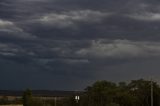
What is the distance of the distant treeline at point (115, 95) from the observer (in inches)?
4313

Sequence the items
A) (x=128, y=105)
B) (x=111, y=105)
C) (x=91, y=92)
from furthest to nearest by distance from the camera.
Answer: (x=91, y=92) < (x=128, y=105) < (x=111, y=105)

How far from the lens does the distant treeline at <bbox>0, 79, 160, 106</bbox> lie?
359 ft

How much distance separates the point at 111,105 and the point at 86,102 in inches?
673

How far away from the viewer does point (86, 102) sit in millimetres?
110625

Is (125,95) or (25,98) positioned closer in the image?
(125,95)

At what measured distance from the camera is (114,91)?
4513 inches

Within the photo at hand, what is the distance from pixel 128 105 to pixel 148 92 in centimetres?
705

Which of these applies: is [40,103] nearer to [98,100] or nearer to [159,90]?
[98,100]

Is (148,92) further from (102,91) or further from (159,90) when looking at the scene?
(102,91)

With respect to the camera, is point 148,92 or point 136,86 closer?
point 148,92

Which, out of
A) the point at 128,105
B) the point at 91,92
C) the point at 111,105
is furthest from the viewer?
the point at 91,92

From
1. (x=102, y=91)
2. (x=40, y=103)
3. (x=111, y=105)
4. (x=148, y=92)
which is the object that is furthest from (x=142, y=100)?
(x=40, y=103)

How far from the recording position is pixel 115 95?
112 m

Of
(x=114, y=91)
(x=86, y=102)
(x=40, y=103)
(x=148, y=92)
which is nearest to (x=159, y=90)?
(x=148, y=92)
